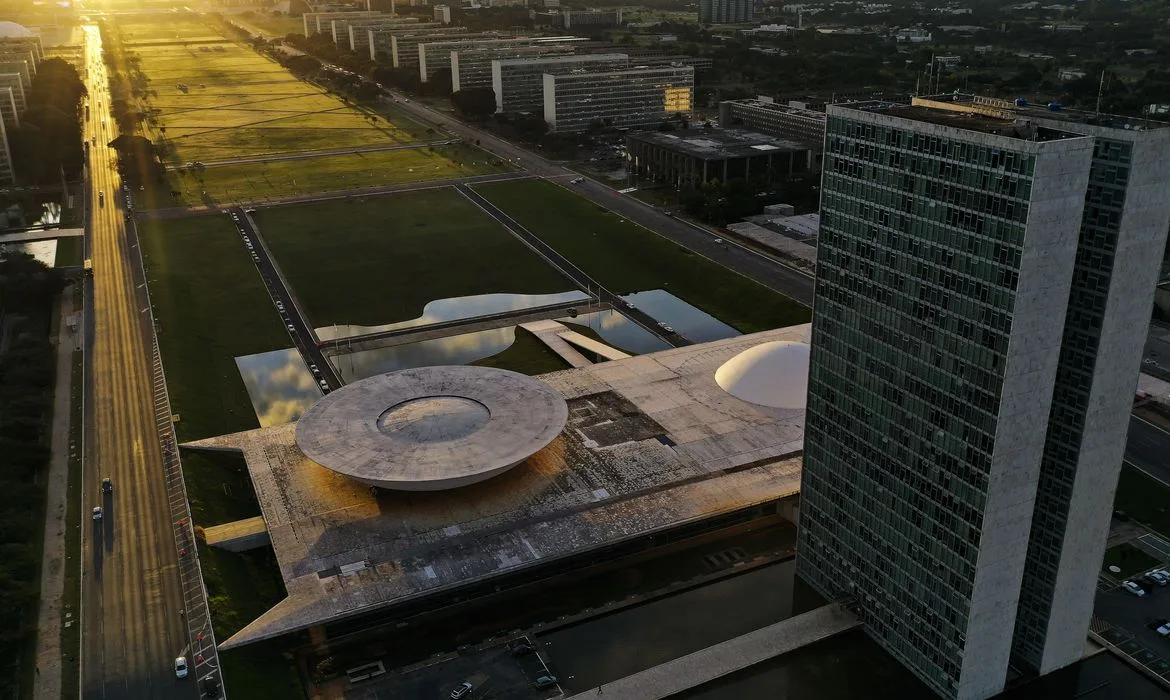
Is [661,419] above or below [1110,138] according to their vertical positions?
below

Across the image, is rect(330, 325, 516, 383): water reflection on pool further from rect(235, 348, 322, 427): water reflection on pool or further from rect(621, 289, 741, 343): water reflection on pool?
rect(621, 289, 741, 343): water reflection on pool

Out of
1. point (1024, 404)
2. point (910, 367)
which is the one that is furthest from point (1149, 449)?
point (1024, 404)

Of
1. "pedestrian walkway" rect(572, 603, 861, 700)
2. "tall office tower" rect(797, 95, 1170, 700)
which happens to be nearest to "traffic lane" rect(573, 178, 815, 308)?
"tall office tower" rect(797, 95, 1170, 700)

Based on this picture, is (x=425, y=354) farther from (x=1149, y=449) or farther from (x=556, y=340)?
(x=1149, y=449)

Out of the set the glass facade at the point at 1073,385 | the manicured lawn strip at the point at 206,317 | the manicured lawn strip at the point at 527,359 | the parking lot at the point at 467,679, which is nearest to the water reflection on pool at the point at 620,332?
the manicured lawn strip at the point at 527,359

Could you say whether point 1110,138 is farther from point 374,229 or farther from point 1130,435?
point 374,229

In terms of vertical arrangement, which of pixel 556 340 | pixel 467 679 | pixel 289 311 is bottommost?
pixel 467 679

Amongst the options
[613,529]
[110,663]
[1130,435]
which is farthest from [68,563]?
[1130,435]
